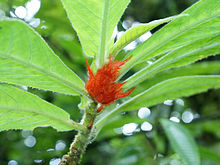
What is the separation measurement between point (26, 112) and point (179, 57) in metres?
0.55

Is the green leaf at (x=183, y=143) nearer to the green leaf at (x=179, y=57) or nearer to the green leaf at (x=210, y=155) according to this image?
the green leaf at (x=179, y=57)

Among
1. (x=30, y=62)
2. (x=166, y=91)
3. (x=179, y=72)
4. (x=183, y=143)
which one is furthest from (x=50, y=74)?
(x=179, y=72)

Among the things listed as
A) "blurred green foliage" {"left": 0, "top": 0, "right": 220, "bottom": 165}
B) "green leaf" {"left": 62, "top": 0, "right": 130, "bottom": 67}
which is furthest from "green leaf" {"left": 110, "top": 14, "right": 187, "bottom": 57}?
"blurred green foliage" {"left": 0, "top": 0, "right": 220, "bottom": 165}

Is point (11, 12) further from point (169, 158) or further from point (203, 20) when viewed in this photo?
point (169, 158)

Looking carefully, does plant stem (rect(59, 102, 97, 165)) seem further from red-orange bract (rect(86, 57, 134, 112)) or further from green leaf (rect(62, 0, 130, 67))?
green leaf (rect(62, 0, 130, 67))

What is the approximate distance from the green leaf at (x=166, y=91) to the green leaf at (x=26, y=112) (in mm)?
138

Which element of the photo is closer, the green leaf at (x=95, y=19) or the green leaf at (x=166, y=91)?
the green leaf at (x=95, y=19)

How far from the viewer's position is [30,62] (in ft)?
2.64

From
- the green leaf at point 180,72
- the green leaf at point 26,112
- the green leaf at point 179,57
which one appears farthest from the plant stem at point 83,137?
the green leaf at point 180,72

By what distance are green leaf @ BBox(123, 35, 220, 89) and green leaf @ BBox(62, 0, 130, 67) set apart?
0.50ft

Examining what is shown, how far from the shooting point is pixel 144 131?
1860 mm

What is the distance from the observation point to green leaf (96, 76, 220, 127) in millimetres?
990

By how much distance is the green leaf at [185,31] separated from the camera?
887 mm

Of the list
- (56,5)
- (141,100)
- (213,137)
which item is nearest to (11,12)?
(56,5)
